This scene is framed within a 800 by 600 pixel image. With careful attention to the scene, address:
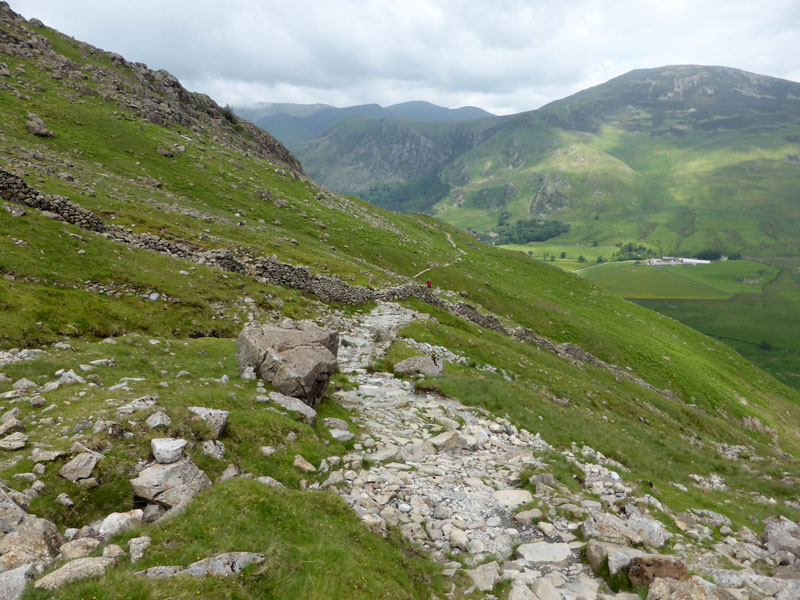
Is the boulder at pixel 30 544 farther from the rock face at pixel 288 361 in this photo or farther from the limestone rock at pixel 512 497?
the limestone rock at pixel 512 497

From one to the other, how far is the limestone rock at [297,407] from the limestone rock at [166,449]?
6.03m

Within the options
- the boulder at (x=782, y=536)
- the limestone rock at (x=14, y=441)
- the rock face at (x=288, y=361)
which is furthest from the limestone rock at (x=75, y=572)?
the boulder at (x=782, y=536)

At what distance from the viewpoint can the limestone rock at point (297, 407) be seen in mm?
18734

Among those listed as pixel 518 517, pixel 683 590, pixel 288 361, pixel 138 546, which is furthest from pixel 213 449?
pixel 683 590

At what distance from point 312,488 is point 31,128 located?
8121cm

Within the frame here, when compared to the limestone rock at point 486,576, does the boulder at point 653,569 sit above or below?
above

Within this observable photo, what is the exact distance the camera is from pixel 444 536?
13.9 m

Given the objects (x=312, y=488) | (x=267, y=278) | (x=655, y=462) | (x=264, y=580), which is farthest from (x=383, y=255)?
(x=264, y=580)

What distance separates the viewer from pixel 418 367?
100ft

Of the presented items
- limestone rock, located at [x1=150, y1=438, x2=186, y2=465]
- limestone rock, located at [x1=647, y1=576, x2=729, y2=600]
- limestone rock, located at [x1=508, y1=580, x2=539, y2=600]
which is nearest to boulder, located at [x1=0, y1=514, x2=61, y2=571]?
limestone rock, located at [x1=150, y1=438, x2=186, y2=465]

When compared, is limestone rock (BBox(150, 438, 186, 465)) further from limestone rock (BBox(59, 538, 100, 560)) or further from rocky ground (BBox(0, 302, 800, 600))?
limestone rock (BBox(59, 538, 100, 560))

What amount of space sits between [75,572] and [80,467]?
4.42 m

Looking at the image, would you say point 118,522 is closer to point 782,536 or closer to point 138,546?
point 138,546

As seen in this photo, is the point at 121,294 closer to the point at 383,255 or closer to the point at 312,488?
the point at 312,488
